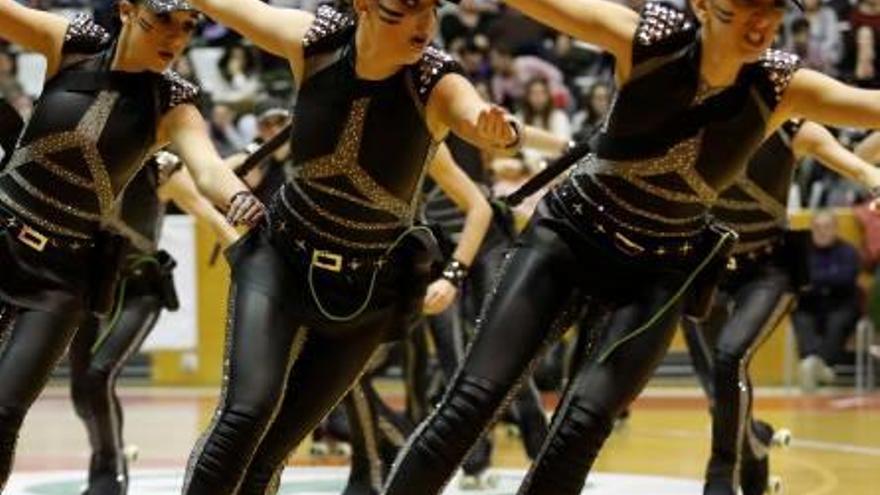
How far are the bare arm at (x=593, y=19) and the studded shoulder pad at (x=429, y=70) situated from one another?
1.03 ft

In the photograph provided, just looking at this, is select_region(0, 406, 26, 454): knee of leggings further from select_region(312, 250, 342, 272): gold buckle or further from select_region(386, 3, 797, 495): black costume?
select_region(386, 3, 797, 495): black costume

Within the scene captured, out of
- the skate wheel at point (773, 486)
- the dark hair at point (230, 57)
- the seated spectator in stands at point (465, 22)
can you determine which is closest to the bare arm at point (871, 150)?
the skate wheel at point (773, 486)

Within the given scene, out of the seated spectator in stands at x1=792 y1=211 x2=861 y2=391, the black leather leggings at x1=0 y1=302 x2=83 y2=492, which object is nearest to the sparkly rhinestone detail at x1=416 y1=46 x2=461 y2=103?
the black leather leggings at x1=0 y1=302 x2=83 y2=492

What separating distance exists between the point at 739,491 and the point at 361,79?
3854mm

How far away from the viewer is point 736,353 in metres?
9.45

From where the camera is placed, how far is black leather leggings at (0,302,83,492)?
7.25 metres

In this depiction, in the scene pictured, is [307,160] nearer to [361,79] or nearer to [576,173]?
[361,79]

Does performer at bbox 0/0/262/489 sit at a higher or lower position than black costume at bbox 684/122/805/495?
higher

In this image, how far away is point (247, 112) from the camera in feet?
67.7

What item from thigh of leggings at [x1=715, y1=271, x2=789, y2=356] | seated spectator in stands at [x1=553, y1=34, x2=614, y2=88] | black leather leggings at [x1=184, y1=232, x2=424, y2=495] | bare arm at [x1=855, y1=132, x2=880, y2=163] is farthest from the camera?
seated spectator in stands at [x1=553, y1=34, x2=614, y2=88]

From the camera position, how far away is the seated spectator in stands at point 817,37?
20.0 meters

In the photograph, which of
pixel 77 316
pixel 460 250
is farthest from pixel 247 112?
pixel 77 316

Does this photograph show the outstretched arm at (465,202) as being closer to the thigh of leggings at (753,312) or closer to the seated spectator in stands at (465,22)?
the thigh of leggings at (753,312)

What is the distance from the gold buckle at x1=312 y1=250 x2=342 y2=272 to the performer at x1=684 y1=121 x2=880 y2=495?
288 cm
